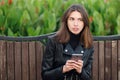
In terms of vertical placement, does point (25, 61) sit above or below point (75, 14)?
below

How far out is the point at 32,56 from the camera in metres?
4.88

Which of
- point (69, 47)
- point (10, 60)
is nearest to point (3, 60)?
point (10, 60)

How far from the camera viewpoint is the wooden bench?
486 cm

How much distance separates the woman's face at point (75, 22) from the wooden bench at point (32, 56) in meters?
0.55

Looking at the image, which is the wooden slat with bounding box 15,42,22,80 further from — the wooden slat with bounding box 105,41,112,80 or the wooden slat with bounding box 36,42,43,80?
the wooden slat with bounding box 105,41,112,80

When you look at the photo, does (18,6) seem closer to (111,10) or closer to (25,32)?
(25,32)

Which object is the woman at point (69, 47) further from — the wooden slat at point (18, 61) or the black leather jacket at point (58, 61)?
the wooden slat at point (18, 61)

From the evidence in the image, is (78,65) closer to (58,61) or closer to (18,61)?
(58,61)

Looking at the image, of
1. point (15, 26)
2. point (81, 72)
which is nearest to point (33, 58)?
point (15, 26)

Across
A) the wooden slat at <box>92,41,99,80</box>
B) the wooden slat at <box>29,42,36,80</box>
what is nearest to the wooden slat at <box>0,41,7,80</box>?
the wooden slat at <box>29,42,36,80</box>

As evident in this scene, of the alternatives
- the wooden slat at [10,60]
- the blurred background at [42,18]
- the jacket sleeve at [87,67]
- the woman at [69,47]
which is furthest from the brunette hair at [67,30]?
the wooden slat at [10,60]

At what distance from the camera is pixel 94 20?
500 centimetres

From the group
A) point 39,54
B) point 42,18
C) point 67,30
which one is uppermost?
point 42,18

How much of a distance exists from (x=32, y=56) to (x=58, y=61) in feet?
1.77
